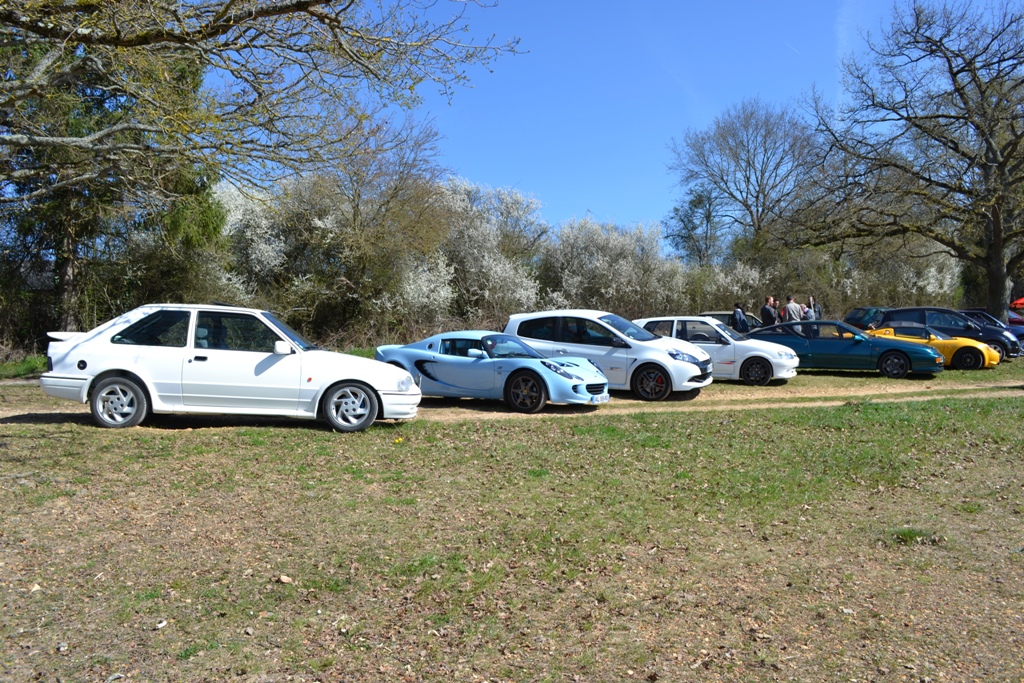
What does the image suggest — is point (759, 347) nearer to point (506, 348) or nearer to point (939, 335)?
point (506, 348)

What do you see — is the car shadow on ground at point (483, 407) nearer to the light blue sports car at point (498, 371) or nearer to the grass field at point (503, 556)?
the light blue sports car at point (498, 371)

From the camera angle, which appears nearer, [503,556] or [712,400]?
[503,556]

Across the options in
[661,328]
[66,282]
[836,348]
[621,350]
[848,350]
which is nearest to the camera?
[621,350]

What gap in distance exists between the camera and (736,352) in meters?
18.6

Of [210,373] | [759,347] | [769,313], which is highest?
[769,313]

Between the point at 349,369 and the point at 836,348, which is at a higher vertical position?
the point at 836,348

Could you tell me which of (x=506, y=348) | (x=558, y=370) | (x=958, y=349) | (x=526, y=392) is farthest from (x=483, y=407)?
(x=958, y=349)

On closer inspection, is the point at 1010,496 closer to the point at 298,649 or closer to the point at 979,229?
the point at 298,649

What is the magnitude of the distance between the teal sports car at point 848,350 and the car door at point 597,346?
5.46m

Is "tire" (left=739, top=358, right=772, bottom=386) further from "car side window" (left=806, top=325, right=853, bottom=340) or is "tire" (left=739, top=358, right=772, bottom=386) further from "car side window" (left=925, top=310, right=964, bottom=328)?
"car side window" (left=925, top=310, right=964, bottom=328)

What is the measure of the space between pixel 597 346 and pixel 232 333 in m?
7.57

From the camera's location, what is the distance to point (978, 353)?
2158cm

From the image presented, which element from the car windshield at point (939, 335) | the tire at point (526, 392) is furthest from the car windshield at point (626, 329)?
the car windshield at point (939, 335)

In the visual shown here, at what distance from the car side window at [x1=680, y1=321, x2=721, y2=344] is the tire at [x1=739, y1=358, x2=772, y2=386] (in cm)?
92
